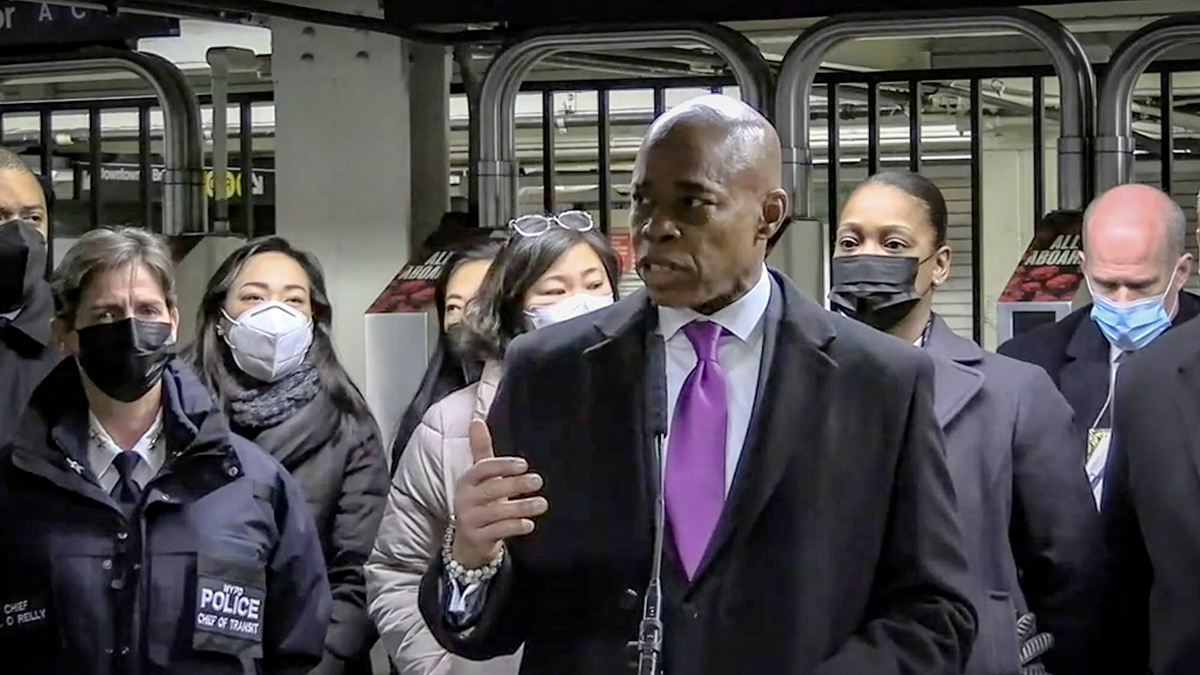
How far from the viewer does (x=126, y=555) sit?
7.54 ft

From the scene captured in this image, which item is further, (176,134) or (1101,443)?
(176,134)

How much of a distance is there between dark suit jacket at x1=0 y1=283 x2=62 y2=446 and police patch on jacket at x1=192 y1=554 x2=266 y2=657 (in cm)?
53

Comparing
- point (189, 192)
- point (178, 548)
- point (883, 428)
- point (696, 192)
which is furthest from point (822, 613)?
point (189, 192)

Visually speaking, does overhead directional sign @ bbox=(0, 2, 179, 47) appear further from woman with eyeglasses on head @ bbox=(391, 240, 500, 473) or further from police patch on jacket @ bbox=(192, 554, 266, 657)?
police patch on jacket @ bbox=(192, 554, 266, 657)

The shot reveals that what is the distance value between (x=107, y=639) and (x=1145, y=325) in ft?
6.22

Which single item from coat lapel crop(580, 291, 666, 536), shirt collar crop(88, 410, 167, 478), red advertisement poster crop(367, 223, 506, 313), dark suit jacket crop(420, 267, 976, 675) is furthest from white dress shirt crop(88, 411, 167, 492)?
red advertisement poster crop(367, 223, 506, 313)

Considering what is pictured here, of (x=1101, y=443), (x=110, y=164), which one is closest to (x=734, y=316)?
(x=1101, y=443)

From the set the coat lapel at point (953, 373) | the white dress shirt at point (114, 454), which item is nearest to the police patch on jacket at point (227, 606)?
the white dress shirt at point (114, 454)

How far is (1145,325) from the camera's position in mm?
3049

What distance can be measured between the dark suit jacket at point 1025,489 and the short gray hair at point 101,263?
116cm

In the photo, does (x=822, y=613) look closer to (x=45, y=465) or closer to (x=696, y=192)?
(x=696, y=192)

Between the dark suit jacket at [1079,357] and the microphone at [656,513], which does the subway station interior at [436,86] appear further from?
the microphone at [656,513]

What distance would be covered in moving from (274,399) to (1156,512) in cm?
154

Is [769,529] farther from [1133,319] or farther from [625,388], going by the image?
[1133,319]
